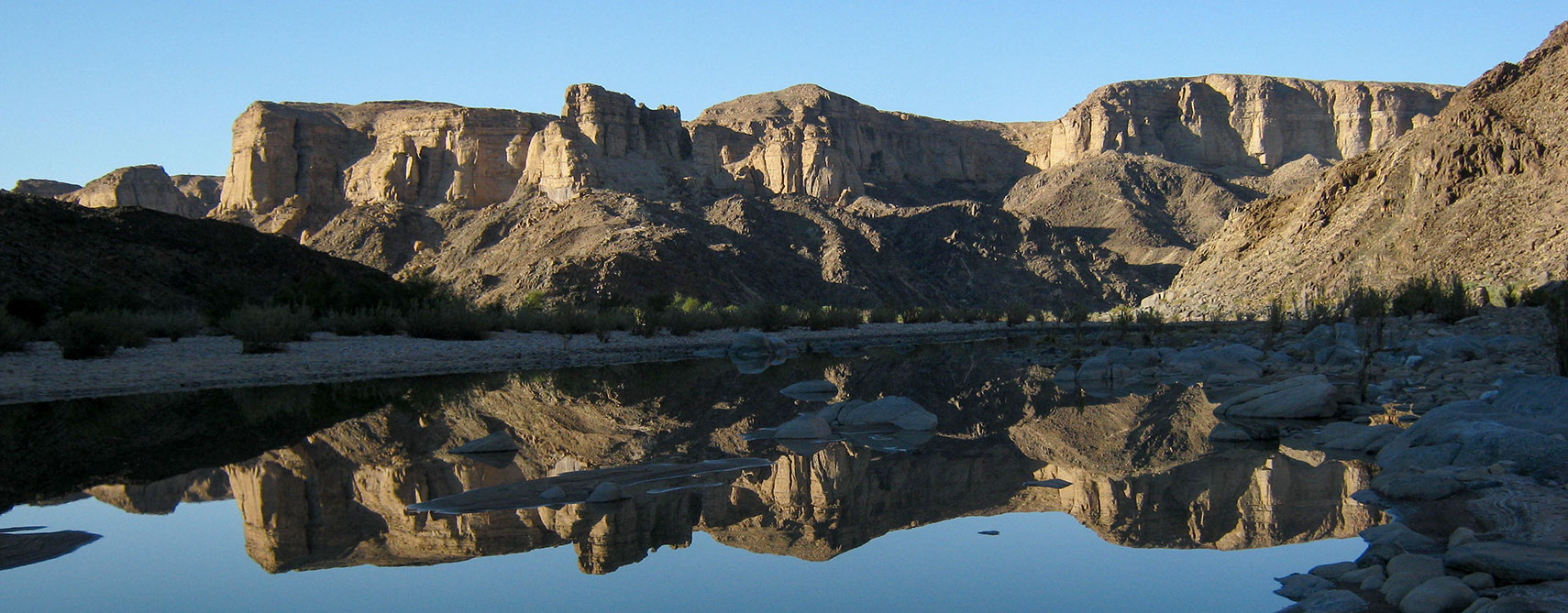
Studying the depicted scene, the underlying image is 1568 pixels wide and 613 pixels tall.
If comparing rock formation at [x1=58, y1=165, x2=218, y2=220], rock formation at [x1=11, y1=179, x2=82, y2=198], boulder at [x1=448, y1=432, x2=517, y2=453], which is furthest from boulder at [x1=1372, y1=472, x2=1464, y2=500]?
rock formation at [x1=11, y1=179, x2=82, y2=198]

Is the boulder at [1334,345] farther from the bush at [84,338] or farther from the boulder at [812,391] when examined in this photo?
the bush at [84,338]

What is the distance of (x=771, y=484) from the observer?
8133mm

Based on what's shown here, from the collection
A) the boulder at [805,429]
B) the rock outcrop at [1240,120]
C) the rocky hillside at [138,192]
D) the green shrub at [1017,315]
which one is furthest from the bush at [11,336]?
the rock outcrop at [1240,120]

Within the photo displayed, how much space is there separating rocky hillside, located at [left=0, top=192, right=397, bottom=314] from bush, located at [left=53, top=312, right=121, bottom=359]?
10.1 metres

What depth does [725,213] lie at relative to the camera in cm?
6481

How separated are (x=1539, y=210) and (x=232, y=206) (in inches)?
3538

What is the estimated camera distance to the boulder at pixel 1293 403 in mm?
10914

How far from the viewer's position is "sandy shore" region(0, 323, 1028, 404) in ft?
47.9

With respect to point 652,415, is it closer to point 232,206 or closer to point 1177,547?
point 1177,547

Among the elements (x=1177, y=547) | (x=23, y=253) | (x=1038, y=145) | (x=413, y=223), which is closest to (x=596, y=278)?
(x=23, y=253)

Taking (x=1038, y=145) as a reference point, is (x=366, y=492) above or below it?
below

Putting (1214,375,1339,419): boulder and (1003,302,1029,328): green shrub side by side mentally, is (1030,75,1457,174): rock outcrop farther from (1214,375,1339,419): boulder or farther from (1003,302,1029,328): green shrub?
(1214,375,1339,419): boulder

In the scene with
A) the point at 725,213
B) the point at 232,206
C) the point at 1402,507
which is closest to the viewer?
the point at 1402,507

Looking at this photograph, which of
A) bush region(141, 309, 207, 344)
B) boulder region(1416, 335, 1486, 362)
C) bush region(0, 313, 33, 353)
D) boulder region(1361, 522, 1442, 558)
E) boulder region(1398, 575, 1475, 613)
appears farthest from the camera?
bush region(141, 309, 207, 344)
